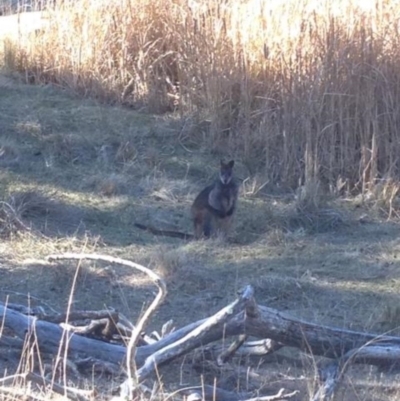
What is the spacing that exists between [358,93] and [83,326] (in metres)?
4.27

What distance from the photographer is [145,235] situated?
8391 mm

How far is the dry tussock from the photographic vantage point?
9102 millimetres

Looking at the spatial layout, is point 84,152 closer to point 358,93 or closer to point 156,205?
point 156,205

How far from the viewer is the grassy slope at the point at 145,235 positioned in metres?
6.96

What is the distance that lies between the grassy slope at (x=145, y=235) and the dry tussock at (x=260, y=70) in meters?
0.31

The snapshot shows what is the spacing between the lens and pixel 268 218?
345 inches

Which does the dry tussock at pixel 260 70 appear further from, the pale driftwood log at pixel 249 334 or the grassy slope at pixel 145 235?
the pale driftwood log at pixel 249 334

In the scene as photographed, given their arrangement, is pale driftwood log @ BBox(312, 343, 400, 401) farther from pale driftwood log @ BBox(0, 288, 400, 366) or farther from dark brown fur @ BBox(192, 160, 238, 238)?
dark brown fur @ BBox(192, 160, 238, 238)

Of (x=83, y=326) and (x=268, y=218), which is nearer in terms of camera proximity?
(x=83, y=326)

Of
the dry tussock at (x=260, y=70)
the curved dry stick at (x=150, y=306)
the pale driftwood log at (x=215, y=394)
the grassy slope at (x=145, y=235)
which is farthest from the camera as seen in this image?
the dry tussock at (x=260, y=70)

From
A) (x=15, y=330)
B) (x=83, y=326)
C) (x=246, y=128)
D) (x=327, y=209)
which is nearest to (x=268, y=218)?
(x=327, y=209)

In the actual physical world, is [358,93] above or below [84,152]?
above

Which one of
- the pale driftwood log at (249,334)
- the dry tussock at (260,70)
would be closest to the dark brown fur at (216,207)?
the dry tussock at (260,70)

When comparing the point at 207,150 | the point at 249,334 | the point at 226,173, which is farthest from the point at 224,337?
the point at 207,150
